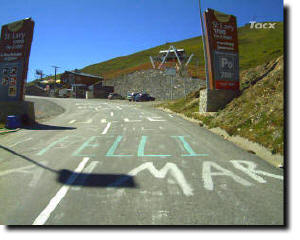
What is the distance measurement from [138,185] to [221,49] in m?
14.4

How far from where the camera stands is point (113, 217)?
396 centimetres

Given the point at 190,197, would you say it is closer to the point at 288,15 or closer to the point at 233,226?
the point at 233,226

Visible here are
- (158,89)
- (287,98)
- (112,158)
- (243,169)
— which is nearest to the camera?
(287,98)

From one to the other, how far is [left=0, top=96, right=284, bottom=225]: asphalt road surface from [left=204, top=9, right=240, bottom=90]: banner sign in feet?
29.2

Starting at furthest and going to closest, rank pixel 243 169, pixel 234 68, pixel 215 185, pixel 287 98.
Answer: pixel 234 68 < pixel 243 169 < pixel 215 185 < pixel 287 98

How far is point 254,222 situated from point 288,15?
350 centimetres

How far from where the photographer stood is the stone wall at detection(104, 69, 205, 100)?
49.5 metres

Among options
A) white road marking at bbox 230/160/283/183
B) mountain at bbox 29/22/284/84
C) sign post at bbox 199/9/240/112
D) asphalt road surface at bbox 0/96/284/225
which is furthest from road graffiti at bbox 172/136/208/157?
mountain at bbox 29/22/284/84

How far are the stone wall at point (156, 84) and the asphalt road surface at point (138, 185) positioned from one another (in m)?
40.0

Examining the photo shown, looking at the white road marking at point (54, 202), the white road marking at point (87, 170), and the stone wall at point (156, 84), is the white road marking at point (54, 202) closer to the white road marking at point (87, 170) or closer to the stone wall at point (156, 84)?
the white road marking at point (87, 170)

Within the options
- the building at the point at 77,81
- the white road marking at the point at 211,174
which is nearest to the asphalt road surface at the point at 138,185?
the white road marking at the point at 211,174

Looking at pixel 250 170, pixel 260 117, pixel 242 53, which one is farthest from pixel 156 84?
pixel 250 170

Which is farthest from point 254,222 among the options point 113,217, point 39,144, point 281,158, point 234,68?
point 234,68

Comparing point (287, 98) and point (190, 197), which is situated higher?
point (287, 98)
